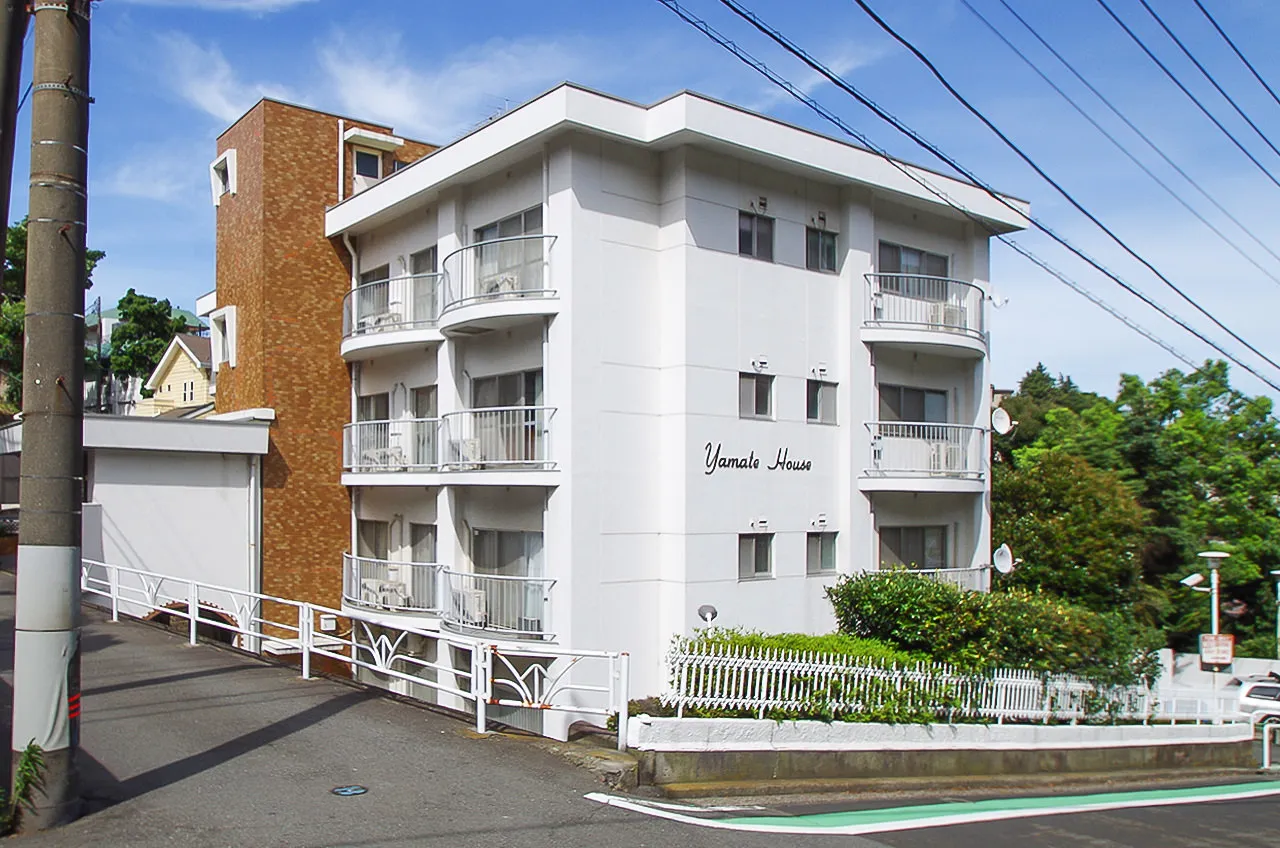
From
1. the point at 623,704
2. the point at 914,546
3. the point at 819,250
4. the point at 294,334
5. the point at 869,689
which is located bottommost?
the point at 869,689

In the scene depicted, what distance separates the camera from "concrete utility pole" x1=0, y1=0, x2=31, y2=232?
24.0ft

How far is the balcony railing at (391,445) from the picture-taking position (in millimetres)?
20000

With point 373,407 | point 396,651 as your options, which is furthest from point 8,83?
point 373,407

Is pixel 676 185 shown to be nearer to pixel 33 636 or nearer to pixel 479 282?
pixel 479 282

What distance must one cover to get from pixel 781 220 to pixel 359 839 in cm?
1386

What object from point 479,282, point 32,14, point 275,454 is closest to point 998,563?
point 479,282

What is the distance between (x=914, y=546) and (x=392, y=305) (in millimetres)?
11677

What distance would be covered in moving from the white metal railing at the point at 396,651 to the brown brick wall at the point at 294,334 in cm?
150

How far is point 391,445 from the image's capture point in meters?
21.0

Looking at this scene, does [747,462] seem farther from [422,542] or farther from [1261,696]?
[1261,696]

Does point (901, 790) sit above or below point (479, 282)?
below

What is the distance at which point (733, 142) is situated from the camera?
1697 centimetres

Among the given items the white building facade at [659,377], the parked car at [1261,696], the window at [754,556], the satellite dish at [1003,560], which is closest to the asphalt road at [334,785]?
the white building facade at [659,377]

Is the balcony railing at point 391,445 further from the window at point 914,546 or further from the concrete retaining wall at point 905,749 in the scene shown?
the concrete retaining wall at point 905,749
